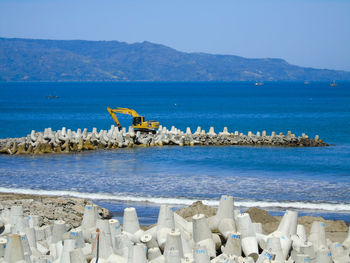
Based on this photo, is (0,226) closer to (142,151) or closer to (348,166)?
(348,166)

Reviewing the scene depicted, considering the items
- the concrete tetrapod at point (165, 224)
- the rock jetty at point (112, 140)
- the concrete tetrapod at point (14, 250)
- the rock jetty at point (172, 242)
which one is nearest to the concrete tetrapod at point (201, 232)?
the rock jetty at point (172, 242)

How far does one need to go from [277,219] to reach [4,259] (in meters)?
6.97

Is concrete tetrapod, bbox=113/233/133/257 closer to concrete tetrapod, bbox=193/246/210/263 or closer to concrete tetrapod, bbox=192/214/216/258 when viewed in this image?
concrete tetrapod, bbox=192/214/216/258

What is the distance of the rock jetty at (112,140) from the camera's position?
115 ft

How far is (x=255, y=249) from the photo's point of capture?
32.7 ft

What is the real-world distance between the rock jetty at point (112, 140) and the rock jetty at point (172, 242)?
78.4 feet

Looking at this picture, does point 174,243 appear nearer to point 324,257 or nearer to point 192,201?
point 324,257

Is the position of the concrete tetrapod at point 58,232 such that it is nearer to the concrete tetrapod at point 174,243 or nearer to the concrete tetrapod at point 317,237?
the concrete tetrapod at point 174,243

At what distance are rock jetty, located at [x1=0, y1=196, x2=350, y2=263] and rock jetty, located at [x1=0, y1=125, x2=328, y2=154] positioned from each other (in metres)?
23.9

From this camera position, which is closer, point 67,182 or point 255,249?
point 255,249

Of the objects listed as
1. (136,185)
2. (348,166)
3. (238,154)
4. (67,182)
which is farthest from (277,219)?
(238,154)

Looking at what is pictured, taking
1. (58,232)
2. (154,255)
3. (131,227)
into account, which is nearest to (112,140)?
(58,232)

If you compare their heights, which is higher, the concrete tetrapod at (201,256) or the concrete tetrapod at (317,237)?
the concrete tetrapod at (201,256)

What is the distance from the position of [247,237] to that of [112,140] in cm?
2802
